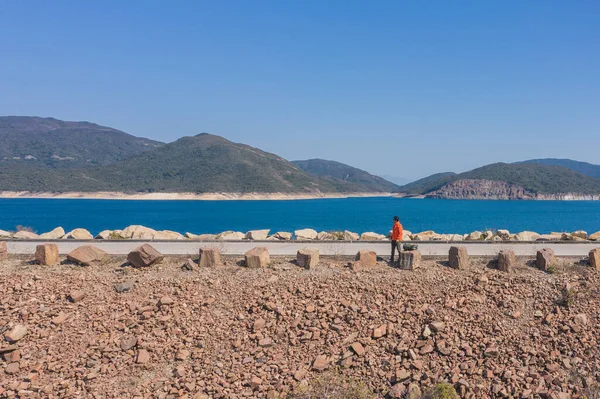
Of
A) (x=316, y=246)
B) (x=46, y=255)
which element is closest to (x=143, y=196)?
(x=316, y=246)

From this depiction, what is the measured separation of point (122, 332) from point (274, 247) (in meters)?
6.32

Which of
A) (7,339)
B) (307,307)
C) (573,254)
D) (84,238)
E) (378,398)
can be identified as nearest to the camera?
(378,398)

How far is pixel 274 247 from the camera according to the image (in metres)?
16.3

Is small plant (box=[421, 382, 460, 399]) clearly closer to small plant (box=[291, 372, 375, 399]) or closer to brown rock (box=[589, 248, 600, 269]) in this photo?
small plant (box=[291, 372, 375, 399])

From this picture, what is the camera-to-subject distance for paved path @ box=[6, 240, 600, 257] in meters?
15.1

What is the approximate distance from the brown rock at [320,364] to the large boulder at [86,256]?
6958 mm

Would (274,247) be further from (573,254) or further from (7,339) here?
(573,254)

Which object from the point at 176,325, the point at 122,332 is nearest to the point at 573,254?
the point at 176,325

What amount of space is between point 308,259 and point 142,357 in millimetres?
4693

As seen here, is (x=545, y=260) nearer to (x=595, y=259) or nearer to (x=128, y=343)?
(x=595, y=259)

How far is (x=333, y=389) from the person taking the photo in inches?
380

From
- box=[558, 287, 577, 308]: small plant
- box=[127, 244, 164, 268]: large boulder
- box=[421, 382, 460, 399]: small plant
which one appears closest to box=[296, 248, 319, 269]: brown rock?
box=[127, 244, 164, 268]: large boulder

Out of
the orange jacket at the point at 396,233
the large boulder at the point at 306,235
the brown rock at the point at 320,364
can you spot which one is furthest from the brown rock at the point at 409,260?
the large boulder at the point at 306,235

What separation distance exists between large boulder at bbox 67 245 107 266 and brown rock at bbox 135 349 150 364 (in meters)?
3.97
